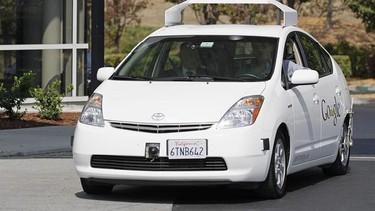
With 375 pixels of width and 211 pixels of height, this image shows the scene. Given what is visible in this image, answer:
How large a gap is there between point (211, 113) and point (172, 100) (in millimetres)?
423

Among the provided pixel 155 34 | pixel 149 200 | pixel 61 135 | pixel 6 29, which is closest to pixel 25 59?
pixel 6 29

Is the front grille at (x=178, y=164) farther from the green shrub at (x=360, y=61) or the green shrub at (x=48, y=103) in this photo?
the green shrub at (x=360, y=61)

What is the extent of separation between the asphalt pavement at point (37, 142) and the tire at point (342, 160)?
372cm

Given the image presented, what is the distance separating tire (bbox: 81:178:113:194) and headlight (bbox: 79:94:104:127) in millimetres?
550

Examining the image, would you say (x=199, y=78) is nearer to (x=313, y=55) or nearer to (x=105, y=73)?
(x=105, y=73)

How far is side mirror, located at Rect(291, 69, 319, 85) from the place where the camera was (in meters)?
11.0

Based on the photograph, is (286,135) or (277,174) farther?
(286,135)

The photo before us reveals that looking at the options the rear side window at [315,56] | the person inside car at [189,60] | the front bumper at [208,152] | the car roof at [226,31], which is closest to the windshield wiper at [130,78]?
the person inside car at [189,60]

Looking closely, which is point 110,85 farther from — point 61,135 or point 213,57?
point 61,135

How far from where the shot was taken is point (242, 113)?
10172mm

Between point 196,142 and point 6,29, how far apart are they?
13.0 metres

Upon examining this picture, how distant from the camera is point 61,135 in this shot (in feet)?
54.7

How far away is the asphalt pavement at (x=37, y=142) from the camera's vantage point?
47.8ft

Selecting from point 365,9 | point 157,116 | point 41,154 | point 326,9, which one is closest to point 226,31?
point 157,116
